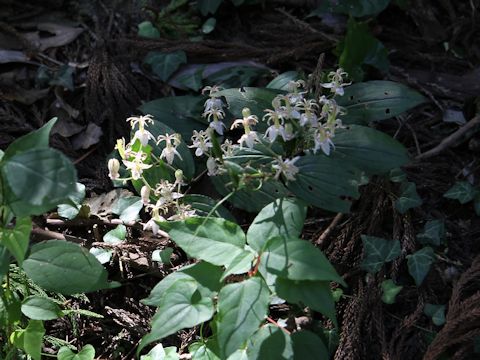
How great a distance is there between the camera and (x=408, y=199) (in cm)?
237

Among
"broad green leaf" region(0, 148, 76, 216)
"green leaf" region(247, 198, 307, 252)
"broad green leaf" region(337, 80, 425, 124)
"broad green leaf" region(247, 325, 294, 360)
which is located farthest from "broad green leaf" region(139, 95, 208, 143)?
"broad green leaf" region(0, 148, 76, 216)

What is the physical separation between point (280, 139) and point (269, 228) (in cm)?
49

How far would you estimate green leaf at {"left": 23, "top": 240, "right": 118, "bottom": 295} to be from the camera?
1807 mm

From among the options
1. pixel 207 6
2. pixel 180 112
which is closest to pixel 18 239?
pixel 180 112

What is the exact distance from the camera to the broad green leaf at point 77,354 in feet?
6.56

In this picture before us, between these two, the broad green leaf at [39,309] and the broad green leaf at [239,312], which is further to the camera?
the broad green leaf at [39,309]

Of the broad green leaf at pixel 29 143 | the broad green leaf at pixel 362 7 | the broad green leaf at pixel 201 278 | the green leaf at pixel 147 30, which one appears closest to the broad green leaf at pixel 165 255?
the broad green leaf at pixel 201 278

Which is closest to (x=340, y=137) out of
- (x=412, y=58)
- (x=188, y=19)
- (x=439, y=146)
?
(x=439, y=146)

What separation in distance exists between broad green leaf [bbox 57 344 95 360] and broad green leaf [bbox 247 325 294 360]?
0.57 m

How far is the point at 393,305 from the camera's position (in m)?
2.24

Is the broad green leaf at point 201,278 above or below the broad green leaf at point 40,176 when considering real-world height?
below

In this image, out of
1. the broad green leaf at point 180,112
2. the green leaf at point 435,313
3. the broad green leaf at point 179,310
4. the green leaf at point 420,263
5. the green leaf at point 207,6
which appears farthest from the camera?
the green leaf at point 207,6

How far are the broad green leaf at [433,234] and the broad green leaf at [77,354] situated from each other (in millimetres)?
1246

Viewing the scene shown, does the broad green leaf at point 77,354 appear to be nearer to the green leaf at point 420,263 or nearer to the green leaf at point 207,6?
the green leaf at point 420,263
